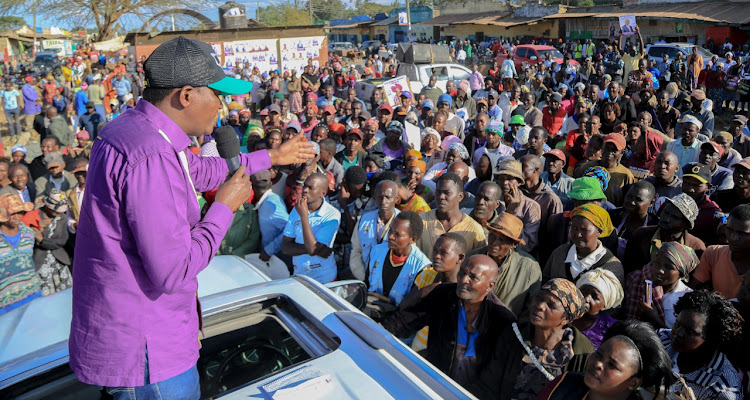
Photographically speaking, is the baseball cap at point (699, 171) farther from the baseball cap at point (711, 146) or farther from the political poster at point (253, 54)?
the political poster at point (253, 54)

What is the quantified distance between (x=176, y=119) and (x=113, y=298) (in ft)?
1.93

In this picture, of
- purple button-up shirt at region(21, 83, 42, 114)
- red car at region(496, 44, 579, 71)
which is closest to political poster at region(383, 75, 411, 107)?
purple button-up shirt at region(21, 83, 42, 114)

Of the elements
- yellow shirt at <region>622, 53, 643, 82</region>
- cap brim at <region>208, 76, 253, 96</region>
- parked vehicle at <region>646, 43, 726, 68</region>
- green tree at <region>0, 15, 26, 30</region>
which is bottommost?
cap brim at <region>208, 76, 253, 96</region>

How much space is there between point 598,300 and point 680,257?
2.09 feet

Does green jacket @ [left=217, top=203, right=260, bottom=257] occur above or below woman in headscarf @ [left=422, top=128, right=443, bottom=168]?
below

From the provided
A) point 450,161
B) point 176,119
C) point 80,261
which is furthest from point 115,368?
point 450,161

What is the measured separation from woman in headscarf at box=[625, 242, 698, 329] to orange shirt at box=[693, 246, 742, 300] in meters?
0.26

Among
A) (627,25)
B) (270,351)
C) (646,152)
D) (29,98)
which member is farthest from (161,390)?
(627,25)

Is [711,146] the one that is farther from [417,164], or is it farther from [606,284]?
[606,284]

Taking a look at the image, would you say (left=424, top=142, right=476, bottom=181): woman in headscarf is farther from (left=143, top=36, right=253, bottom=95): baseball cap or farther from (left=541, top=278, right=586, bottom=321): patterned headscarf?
(left=143, top=36, right=253, bottom=95): baseball cap

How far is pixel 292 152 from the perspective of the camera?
2.28 m

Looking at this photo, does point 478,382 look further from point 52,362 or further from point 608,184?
point 608,184

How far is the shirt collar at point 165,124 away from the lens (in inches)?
67.4

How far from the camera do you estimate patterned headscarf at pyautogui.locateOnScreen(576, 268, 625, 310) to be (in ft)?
11.0
